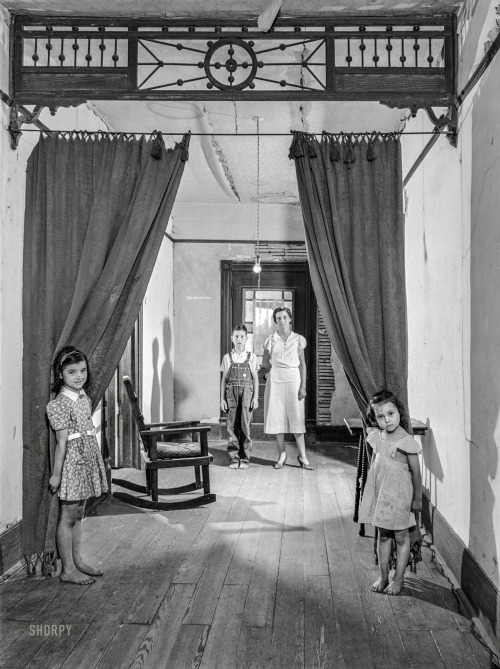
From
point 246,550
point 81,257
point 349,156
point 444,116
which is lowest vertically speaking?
point 246,550

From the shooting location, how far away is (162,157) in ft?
11.3

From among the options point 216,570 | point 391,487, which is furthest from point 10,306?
point 391,487

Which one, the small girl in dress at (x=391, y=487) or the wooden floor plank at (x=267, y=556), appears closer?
the wooden floor plank at (x=267, y=556)

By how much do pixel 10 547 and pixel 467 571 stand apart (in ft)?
7.70

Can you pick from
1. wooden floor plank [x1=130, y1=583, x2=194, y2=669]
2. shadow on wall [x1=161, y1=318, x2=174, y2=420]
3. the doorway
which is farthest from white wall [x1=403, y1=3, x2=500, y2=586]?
shadow on wall [x1=161, y1=318, x2=174, y2=420]

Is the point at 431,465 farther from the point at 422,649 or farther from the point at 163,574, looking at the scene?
the point at 163,574

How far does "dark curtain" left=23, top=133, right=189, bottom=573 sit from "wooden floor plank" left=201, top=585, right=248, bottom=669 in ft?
3.23

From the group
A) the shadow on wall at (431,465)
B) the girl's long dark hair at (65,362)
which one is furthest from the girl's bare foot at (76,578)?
the shadow on wall at (431,465)

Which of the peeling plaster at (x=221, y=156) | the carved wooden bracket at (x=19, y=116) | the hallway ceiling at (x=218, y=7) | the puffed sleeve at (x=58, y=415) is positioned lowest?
the puffed sleeve at (x=58, y=415)

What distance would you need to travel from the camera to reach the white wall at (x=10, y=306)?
324 centimetres

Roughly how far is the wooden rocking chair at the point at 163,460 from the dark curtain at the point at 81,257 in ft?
4.11

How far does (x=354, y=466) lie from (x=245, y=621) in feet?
12.0

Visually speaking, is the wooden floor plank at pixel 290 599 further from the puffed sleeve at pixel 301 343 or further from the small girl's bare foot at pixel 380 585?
the puffed sleeve at pixel 301 343

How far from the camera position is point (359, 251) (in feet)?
11.0
